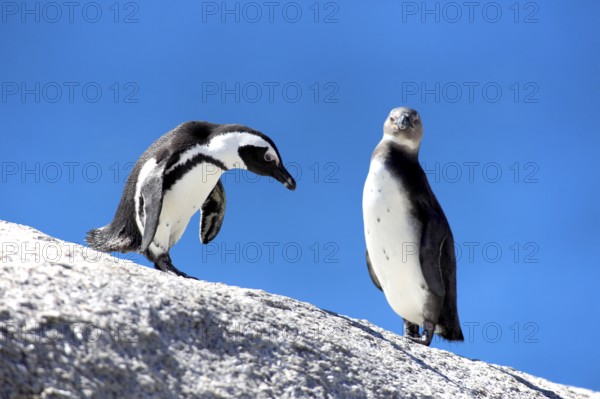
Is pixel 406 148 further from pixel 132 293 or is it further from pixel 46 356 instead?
pixel 46 356

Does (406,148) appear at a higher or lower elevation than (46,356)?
higher

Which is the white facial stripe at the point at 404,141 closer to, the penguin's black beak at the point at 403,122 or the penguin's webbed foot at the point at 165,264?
the penguin's black beak at the point at 403,122

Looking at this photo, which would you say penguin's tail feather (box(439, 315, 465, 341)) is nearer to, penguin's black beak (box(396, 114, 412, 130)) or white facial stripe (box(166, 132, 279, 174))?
penguin's black beak (box(396, 114, 412, 130))

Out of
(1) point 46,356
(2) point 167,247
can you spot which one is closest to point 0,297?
(1) point 46,356

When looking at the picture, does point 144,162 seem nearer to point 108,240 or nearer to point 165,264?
point 108,240

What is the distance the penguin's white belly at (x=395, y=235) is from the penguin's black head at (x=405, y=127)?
288 millimetres

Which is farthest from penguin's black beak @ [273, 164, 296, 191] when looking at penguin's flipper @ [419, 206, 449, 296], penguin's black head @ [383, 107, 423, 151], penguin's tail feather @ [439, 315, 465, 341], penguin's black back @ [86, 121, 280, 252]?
penguin's tail feather @ [439, 315, 465, 341]

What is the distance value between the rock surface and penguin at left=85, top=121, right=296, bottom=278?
1.10 m

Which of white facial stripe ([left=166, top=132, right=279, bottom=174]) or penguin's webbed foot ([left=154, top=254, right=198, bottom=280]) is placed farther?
white facial stripe ([left=166, top=132, right=279, bottom=174])

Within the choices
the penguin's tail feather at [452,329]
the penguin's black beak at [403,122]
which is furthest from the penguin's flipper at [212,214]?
the penguin's tail feather at [452,329]

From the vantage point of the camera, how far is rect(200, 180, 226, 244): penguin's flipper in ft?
23.4

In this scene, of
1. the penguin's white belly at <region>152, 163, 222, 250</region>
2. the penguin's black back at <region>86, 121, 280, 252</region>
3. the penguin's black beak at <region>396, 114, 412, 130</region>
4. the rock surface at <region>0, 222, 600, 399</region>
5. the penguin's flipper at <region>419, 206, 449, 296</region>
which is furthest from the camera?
the penguin's black back at <region>86, 121, 280, 252</region>

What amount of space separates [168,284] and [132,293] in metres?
0.34

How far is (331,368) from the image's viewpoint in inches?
166
